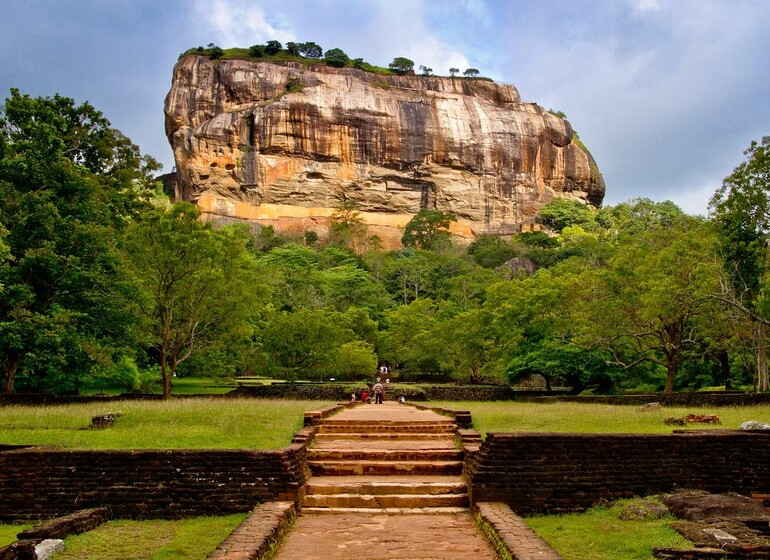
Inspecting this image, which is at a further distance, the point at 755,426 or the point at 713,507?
the point at 755,426

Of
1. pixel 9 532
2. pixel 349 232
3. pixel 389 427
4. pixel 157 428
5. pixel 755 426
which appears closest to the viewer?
pixel 9 532

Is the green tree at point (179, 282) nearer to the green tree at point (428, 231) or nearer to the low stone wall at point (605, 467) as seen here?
the low stone wall at point (605, 467)

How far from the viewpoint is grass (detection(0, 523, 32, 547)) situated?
7.14 meters

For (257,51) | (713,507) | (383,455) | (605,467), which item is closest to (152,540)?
(383,455)

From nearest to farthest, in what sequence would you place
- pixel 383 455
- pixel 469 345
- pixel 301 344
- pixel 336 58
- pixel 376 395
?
pixel 383 455 → pixel 376 395 → pixel 301 344 → pixel 469 345 → pixel 336 58

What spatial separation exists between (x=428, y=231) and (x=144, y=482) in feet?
212

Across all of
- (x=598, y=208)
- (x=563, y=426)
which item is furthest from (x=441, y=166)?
(x=563, y=426)

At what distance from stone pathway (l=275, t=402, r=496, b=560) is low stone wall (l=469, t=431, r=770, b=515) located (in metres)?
0.62

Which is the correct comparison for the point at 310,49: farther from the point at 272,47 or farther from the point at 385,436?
the point at 385,436

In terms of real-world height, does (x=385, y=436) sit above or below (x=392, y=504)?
above

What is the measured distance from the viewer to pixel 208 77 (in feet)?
260

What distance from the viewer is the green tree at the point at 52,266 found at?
17.4 metres

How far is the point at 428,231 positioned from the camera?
7219cm

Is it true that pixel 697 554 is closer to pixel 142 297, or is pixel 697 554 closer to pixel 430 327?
pixel 142 297
